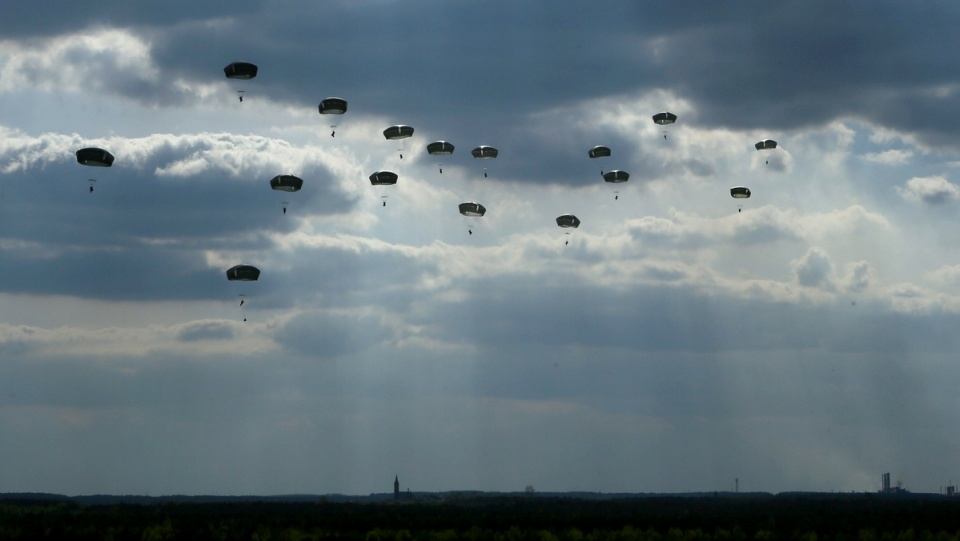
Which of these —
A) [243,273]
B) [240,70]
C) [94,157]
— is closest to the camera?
[94,157]

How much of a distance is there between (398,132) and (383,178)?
5.14 metres

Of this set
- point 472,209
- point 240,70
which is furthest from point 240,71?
point 472,209

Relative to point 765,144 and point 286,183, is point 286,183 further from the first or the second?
point 765,144

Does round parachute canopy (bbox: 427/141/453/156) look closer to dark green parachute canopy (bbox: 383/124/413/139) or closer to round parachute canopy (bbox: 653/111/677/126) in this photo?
dark green parachute canopy (bbox: 383/124/413/139)

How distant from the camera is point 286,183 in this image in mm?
121875

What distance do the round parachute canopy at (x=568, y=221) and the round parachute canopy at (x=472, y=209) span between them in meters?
9.17

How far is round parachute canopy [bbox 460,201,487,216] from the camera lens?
131700 mm

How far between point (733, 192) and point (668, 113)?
13.8 meters

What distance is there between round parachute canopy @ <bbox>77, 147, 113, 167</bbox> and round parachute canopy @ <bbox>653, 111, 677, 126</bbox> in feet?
198

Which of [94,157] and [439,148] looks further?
[439,148]

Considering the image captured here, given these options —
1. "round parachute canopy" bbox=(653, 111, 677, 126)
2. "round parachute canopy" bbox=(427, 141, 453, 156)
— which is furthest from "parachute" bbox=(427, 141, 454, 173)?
"round parachute canopy" bbox=(653, 111, 677, 126)

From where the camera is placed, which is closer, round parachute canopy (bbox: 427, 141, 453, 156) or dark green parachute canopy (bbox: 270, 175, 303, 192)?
dark green parachute canopy (bbox: 270, 175, 303, 192)

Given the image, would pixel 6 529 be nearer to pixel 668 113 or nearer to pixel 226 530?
pixel 226 530

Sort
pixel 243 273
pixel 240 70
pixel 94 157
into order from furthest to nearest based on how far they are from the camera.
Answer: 1. pixel 243 273
2. pixel 240 70
3. pixel 94 157
